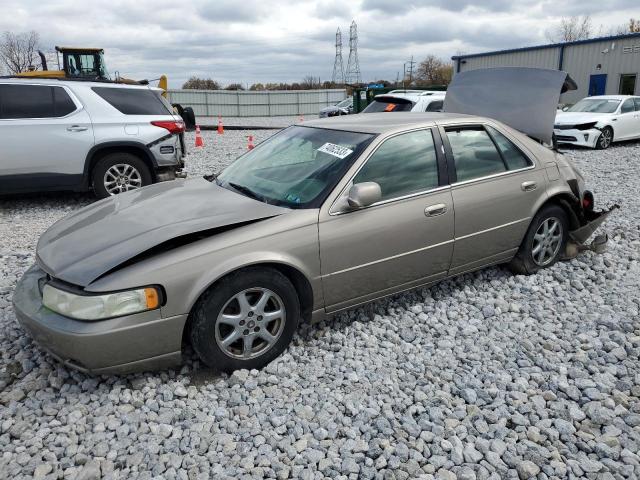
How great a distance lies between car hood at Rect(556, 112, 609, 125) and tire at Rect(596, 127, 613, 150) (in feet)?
1.22

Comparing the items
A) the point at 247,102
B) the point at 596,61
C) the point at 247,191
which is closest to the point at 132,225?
the point at 247,191

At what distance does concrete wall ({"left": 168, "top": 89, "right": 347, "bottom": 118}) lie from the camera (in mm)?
33094

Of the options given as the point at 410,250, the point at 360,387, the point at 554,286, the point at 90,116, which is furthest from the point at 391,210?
the point at 90,116

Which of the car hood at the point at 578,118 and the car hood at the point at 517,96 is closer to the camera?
the car hood at the point at 517,96

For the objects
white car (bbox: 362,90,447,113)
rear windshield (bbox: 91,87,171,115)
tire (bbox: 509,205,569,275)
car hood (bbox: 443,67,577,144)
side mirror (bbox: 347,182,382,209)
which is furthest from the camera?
white car (bbox: 362,90,447,113)

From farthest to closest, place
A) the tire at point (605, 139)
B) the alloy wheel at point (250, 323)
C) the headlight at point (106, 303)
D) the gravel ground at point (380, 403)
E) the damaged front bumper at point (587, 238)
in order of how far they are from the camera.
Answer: the tire at point (605, 139) < the damaged front bumper at point (587, 238) < the alloy wheel at point (250, 323) < the headlight at point (106, 303) < the gravel ground at point (380, 403)

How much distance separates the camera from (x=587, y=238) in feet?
15.8

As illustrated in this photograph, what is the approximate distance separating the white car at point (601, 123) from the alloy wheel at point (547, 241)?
30.1ft

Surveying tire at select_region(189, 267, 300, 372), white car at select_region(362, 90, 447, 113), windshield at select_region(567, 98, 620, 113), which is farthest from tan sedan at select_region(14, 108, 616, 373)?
windshield at select_region(567, 98, 620, 113)

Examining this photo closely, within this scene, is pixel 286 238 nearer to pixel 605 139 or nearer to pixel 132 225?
pixel 132 225

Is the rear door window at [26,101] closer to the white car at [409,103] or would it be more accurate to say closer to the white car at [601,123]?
the white car at [409,103]

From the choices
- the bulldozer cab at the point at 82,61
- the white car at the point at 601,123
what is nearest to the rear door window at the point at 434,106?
the white car at the point at 601,123

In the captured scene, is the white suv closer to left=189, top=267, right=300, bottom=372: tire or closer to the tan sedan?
the tan sedan

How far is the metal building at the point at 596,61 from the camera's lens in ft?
75.0
